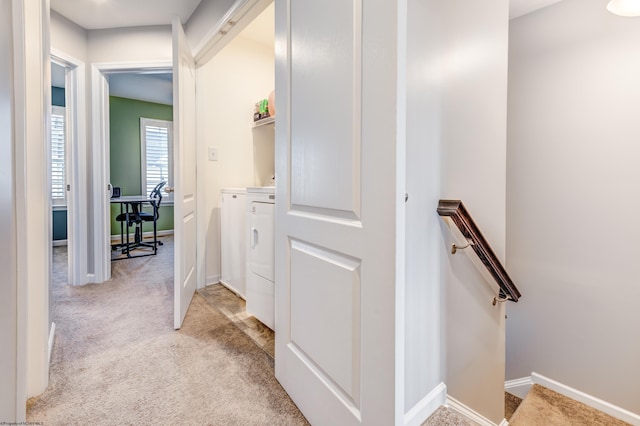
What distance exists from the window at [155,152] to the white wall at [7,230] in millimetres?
5140

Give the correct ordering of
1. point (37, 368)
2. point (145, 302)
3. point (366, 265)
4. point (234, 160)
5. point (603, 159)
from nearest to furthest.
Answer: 1. point (366, 265)
2. point (37, 368)
3. point (603, 159)
4. point (145, 302)
5. point (234, 160)

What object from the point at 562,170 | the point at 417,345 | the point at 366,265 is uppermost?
the point at 562,170

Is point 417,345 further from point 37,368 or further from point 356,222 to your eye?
point 37,368

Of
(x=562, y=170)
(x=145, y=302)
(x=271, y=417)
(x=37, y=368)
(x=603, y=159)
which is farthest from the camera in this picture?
(x=145, y=302)

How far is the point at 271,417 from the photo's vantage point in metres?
1.19

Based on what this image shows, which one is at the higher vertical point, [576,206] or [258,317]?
[576,206]

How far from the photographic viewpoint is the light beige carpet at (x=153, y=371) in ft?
3.92

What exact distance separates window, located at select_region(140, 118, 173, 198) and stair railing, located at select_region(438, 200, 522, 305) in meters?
5.53

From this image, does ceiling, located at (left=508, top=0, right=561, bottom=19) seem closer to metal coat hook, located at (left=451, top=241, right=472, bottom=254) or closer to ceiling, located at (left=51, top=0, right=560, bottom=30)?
metal coat hook, located at (left=451, top=241, right=472, bottom=254)

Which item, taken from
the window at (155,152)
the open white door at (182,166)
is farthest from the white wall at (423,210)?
the window at (155,152)

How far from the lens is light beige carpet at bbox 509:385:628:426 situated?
1.66 metres

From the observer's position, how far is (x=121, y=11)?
2490 millimetres

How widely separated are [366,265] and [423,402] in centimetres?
81

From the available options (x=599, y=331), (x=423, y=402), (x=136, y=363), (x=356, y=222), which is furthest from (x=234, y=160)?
(x=599, y=331)
